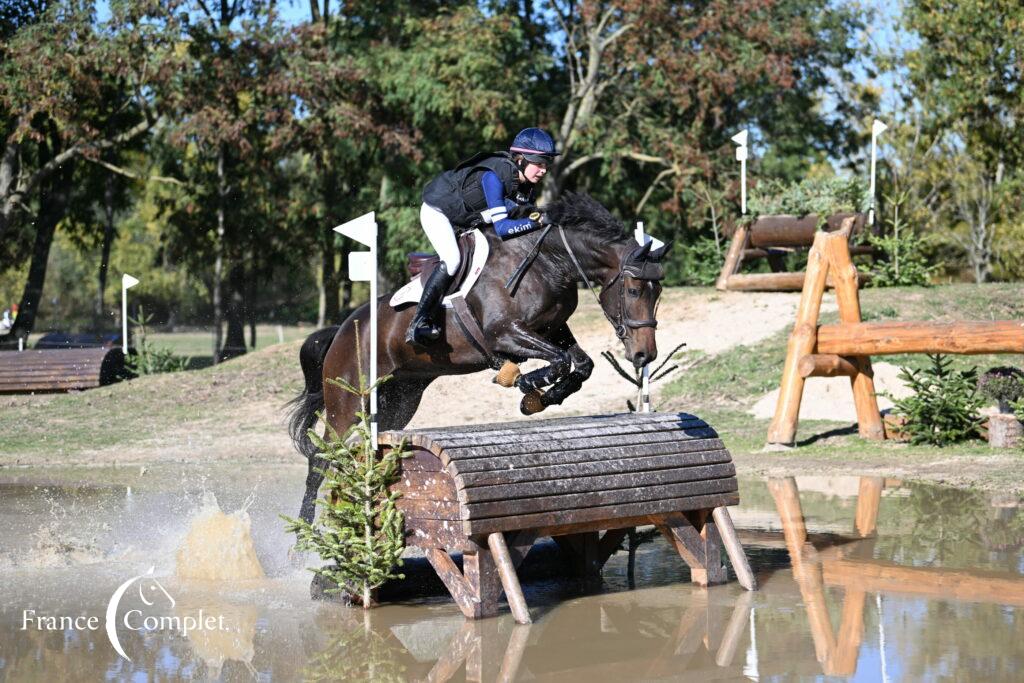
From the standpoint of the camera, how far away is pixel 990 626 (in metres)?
5.56

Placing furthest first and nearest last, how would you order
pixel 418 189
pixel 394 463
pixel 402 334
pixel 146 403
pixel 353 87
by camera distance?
pixel 418 189 < pixel 353 87 < pixel 146 403 < pixel 402 334 < pixel 394 463

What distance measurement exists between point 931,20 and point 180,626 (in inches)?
944

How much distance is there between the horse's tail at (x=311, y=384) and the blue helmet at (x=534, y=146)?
225 centimetres

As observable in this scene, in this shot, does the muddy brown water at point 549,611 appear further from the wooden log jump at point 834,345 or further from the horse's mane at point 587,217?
the wooden log jump at point 834,345

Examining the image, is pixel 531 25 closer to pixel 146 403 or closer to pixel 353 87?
pixel 353 87

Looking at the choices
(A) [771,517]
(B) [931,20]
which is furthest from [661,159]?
(A) [771,517]

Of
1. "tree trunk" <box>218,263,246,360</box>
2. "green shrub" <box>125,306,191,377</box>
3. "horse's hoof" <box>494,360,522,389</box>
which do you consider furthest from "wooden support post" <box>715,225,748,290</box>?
"horse's hoof" <box>494,360,522,389</box>

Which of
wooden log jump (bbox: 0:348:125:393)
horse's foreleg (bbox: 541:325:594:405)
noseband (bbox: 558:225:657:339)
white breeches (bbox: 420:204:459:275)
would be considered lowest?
wooden log jump (bbox: 0:348:125:393)

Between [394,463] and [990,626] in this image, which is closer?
[990,626]

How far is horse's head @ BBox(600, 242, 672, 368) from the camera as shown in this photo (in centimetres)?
619

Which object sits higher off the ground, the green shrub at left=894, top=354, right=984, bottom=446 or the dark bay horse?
the dark bay horse

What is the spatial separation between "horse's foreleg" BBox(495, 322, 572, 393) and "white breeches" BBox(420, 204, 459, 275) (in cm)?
60

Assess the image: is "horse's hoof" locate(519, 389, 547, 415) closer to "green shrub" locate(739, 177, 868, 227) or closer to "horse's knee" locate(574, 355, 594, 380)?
"horse's knee" locate(574, 355, 594, 380)

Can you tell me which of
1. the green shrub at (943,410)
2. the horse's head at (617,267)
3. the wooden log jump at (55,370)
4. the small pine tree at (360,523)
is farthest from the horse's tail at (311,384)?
the wooden log jump at (55,370)
